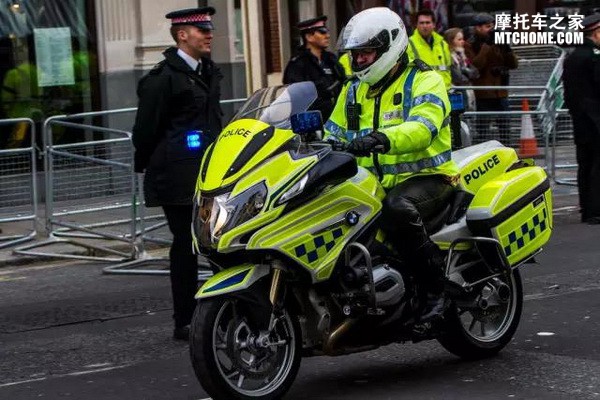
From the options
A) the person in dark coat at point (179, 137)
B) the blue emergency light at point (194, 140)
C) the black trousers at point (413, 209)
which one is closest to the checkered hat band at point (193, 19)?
the person in dark coat at point (179, 137)

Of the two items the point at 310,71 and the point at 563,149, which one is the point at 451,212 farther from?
the point at 563,149

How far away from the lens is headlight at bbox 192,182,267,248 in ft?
21.1

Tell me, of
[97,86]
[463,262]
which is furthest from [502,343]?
[97,86]

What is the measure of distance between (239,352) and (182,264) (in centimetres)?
224

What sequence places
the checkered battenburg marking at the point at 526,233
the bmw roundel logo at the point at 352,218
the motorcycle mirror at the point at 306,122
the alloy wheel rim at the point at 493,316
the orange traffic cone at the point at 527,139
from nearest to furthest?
the motorcycle mirror at the point at 306,122, the bmw roundel logo at the point at 352,218, the checkered battenburg marking at the point at 526,233, the alloy wheel rim at the point at 493,316, the orange traffic cone at the point at 527,139

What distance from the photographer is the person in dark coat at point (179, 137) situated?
8672 mm

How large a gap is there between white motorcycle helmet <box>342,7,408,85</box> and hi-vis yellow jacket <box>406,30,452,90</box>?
829 cm

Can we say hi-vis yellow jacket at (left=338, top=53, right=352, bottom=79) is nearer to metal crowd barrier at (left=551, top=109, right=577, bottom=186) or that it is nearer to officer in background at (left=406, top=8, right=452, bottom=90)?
officer in background at (left=406, top=8, right=452, bottom=90)

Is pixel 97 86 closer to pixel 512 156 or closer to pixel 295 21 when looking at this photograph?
pixel 295 21

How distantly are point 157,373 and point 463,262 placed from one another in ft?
5.49

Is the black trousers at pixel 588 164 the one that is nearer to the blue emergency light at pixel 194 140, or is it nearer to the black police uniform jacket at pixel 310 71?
Answer: the black police uniform jacket at pixel 310 71

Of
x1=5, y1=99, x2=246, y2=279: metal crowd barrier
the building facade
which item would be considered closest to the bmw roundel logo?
x1=5, y1=99, x2=246, y2=279: metal crowd barrier

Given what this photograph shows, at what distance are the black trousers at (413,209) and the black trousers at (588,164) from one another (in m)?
6.18

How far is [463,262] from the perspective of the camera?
7.42m
